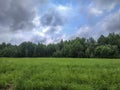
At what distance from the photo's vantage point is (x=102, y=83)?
12984 mm

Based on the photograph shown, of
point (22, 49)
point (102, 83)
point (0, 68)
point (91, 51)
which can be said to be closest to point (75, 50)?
point (91, 51)

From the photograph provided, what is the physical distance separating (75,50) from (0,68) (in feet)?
234

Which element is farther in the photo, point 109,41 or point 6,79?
point 109,41

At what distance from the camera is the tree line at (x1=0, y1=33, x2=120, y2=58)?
81.1m

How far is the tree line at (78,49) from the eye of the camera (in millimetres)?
81062

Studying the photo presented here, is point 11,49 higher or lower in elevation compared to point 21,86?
higher

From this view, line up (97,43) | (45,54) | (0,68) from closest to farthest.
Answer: (0,68) → (97,43) → (45,54)

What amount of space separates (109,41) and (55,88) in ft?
281

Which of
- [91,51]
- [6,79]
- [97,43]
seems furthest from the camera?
[97,43]

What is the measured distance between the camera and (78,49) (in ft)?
295

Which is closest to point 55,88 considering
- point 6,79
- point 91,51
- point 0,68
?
point 6,79

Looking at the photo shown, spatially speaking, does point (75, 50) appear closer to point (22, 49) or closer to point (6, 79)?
point (22, 49)

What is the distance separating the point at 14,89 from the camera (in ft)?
39.7

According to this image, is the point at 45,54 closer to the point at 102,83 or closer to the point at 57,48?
the point at 57,48
